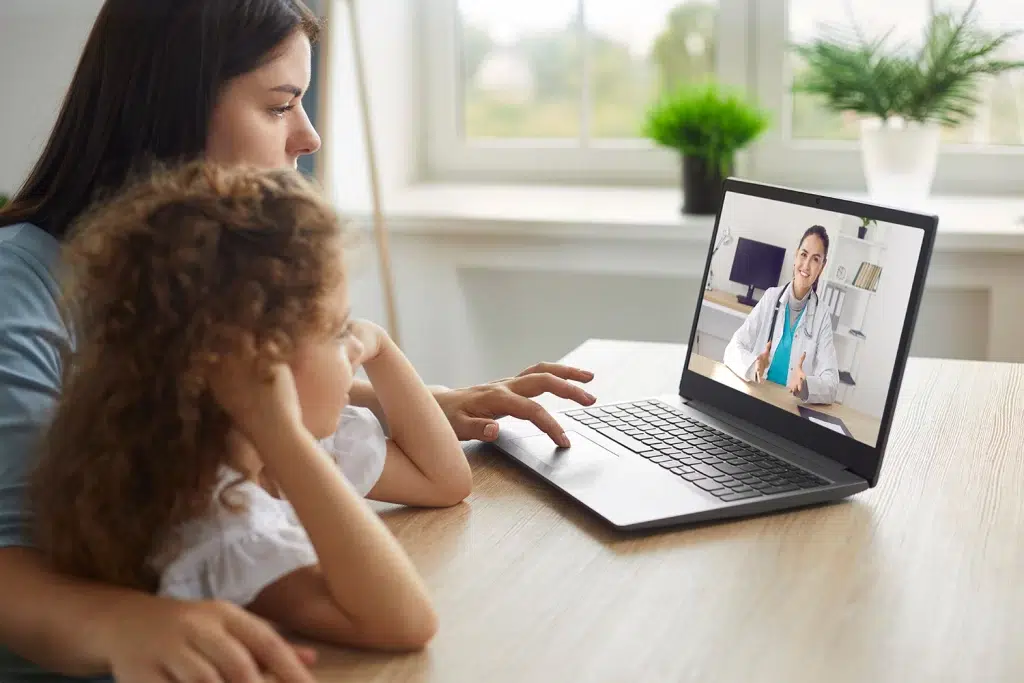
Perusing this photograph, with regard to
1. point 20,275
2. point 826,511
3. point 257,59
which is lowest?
point 826,511

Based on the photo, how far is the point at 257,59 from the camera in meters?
1.02

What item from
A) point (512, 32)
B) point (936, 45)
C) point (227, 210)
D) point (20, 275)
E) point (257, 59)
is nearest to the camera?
point (227, 210)

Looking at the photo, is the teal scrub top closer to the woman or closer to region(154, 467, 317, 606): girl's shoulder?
the woman

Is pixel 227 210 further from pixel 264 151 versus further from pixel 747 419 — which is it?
pixel 747 419

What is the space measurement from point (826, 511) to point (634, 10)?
5.35ft

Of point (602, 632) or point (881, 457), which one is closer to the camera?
point (602, 632)

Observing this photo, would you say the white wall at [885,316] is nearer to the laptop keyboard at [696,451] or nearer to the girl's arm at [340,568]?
the laptop keyboard at [696,451]

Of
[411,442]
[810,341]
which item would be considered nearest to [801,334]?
[810,341]

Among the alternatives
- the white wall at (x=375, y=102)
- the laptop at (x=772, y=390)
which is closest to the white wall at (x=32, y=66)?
the white wall at (x=375, y=102)

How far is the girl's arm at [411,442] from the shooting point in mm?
958

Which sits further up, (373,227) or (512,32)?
(512,32)

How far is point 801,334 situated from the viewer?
1.04 m

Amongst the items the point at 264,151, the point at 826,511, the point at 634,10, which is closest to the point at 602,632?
the point at 826,511

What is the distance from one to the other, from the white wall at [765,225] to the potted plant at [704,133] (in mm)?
923
